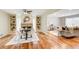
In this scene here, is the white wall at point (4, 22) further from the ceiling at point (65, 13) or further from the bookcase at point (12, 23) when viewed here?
the ceiling at point (65, 13)

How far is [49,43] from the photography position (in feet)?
7.25

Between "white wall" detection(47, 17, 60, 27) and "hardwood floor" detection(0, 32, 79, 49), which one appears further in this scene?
"white wall" detection(47, 17, 60, 27)

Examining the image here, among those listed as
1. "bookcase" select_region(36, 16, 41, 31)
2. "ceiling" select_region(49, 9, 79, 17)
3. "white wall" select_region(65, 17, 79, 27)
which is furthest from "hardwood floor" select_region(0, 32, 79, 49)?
"ceiling" select_region(49, 9, 79, 17)

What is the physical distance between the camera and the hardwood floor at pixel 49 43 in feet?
7.02

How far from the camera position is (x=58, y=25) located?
223 cm

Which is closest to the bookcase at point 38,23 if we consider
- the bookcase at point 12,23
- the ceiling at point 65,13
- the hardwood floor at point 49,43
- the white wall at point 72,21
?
the hardwood floor at point 49,43

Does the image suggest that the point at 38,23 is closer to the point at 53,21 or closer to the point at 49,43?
the point at 53,21

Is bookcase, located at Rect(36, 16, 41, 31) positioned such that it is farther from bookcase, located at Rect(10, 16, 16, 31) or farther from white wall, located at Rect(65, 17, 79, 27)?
white wall, located at Rect(65, 17, 79, 27)

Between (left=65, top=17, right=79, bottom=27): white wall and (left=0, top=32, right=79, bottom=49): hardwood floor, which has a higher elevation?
(left=65, top=17, right=79, bottom=27): white wall

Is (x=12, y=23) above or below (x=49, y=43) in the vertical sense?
above

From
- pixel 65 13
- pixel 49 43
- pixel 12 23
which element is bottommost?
pixel 49 43

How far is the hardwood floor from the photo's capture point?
7.02 feet

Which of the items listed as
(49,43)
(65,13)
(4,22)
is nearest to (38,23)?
(49,43)

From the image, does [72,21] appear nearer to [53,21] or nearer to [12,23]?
[53,21]
